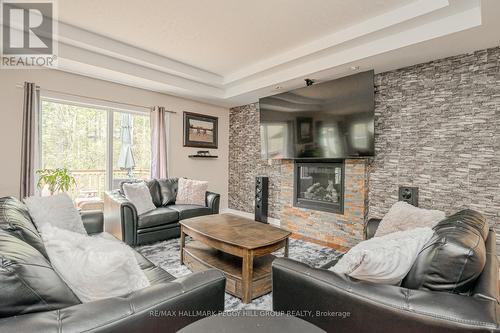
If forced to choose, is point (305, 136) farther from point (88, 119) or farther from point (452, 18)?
point (88, 119)

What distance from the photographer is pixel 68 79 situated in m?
3.66

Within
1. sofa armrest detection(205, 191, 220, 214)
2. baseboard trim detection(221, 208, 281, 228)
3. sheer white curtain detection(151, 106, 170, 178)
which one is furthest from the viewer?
baseboard trim detection(221, 208, 281, 228)

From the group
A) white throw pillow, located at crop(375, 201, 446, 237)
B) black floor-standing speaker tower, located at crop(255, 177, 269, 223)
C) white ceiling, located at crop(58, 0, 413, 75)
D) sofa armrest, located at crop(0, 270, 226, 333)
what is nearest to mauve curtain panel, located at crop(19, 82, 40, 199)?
white ceiling, located at crop(58, 0, 413, 75)

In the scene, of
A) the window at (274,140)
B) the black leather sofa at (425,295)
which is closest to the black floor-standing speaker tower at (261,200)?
the window at (274,140)

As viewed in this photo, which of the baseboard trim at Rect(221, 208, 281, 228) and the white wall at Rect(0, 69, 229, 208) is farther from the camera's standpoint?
the baseboard trim at Rect(221, 208, 281, 228)

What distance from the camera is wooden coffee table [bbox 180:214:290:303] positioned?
6.79ft

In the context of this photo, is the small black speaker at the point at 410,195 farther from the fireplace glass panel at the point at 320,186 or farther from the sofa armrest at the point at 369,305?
the sofa armrest at the point at 369,305

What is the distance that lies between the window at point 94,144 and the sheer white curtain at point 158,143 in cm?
23

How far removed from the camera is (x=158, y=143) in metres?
4.50

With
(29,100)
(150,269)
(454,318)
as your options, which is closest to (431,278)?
(454,318)

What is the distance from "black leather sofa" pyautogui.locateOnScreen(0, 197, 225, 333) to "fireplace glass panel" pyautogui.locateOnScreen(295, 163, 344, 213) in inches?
117

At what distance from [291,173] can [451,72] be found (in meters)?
2.58

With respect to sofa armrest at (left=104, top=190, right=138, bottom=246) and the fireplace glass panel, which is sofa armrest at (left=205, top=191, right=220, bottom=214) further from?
the fireplace glass panel

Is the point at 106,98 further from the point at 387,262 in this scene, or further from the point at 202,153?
the point at 387,262
